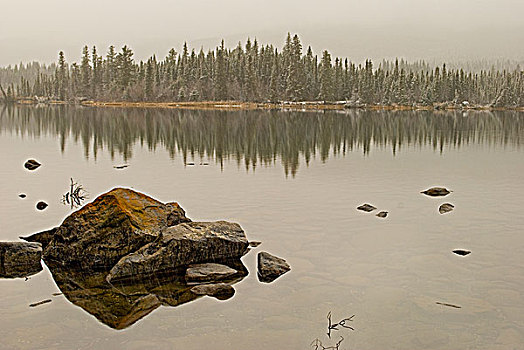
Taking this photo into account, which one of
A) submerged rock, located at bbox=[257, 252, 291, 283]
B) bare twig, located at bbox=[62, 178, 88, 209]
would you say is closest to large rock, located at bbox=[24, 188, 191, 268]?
submerged rock, located at bbox=[257, 252, 291, 283]

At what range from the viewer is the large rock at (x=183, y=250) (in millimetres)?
16094

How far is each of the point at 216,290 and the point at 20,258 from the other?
662cm

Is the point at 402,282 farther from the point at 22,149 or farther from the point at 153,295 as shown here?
the point at 22,149

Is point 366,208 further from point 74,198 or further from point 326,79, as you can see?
point 326,79

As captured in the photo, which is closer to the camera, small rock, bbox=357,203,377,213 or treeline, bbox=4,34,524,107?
small rock, bbox=357,203,377,213

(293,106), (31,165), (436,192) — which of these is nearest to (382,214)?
(436,192)

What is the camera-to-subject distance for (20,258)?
1697 centimetres

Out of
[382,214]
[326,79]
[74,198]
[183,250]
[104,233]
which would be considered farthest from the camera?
[326,79]

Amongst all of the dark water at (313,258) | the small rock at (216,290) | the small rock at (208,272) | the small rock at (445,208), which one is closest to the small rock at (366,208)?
the dark water at (313,258)

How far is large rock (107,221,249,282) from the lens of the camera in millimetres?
16094

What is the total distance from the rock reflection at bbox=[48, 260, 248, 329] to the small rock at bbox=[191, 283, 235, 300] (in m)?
0.22

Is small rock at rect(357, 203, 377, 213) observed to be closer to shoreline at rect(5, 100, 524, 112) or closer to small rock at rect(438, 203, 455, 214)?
small rock at rect(438, 203, 455, 214)

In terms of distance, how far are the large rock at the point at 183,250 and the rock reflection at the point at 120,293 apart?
19.0 inches

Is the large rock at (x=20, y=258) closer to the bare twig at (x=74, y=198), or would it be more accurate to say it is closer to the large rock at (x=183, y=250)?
the large rock at (x=183, y=250)
